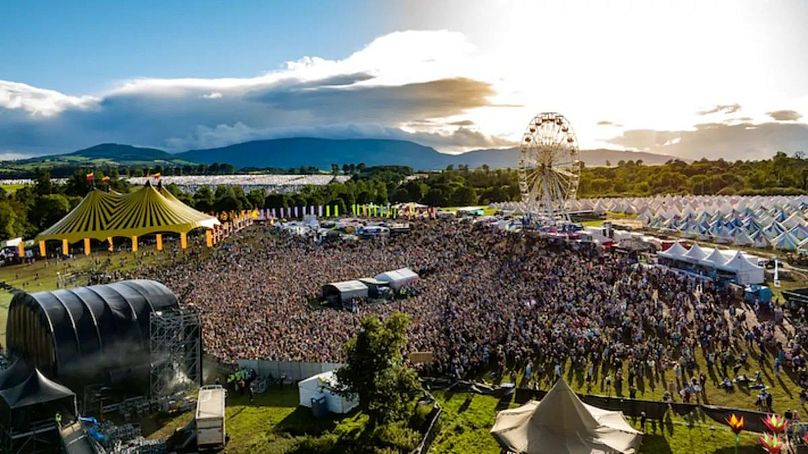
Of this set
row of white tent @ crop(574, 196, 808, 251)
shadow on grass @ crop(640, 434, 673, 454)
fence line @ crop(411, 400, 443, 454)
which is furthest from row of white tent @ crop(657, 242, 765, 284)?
fence line @ crop(411, 400, 443, 454)

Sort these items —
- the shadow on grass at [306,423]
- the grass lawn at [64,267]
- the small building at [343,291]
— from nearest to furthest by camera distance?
the shadow on grass at [306,423] < the small building at [343,291] < the grass lawn at [64,267]

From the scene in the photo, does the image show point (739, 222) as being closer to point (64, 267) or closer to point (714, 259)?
point (714, 259)

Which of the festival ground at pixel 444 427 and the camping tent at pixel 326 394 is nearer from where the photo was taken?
the festival ground at pixel 444 427

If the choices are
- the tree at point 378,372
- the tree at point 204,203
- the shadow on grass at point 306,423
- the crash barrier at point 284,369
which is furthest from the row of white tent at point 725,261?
the tree at point 204,203

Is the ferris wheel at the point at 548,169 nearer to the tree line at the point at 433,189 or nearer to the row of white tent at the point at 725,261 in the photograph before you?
the row of white tent at the point at 725,261

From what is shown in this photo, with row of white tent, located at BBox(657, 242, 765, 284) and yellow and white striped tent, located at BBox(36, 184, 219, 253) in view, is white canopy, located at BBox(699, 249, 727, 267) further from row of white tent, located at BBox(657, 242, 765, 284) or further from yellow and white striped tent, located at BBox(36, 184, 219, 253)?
yellow and white striped tent, located at BBox(36, 184, 219, 253)
